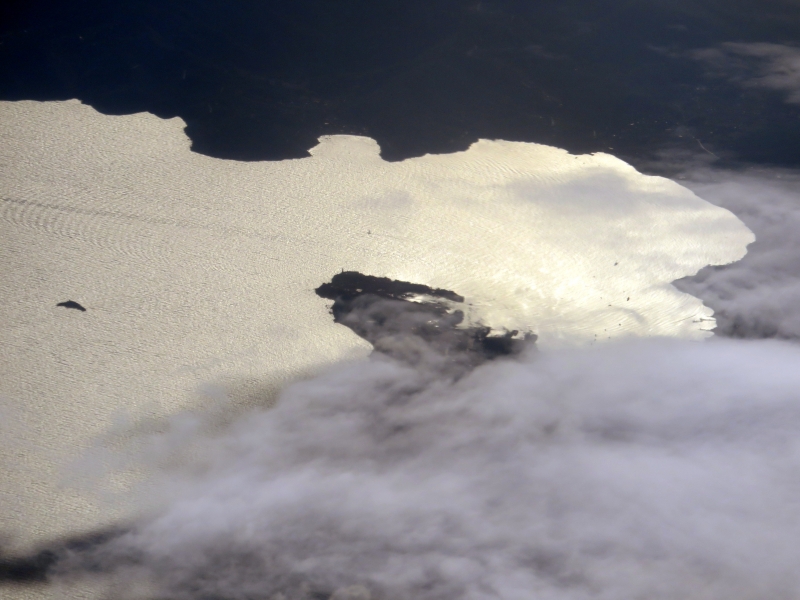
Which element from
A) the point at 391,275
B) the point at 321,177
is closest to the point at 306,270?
the point at 391,275

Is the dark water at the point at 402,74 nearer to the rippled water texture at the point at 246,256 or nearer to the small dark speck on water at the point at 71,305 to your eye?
the rippled water texture at the point at 246,256

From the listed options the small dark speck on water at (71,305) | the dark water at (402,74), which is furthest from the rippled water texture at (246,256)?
the dark water at (402,74)

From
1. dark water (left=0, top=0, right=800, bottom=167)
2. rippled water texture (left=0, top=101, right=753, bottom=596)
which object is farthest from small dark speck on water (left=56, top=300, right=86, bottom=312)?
dark water (left=0, top=0, right=800, bottom=167)

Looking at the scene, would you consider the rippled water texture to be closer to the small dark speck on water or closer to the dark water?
the small dark speck on water

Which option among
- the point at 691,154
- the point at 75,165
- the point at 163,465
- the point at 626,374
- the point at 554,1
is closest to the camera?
the point at 163,465

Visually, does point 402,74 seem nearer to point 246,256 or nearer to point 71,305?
point 246,256

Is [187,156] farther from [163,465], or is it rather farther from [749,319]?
[749,319]
